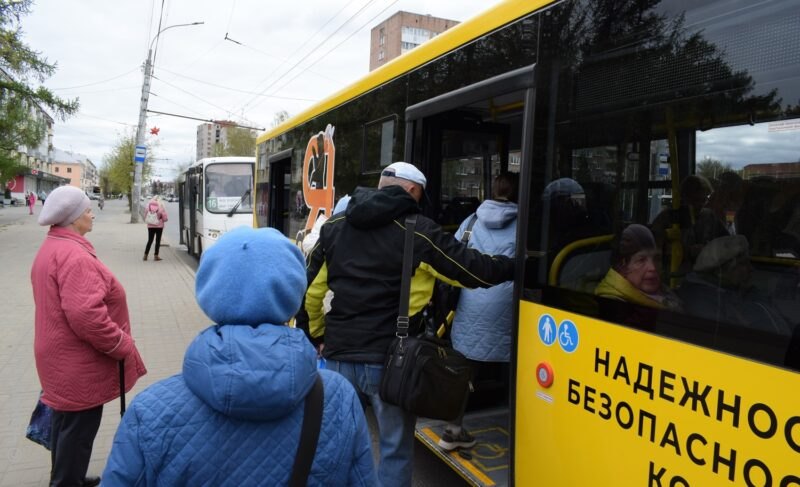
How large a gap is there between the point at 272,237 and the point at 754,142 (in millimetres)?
1586

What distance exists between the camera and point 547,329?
103 inches

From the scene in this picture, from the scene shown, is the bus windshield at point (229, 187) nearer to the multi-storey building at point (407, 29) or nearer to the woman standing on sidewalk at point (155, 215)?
the woman standing on sidewalk at point (155, 215)

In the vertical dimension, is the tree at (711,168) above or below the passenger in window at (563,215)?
above

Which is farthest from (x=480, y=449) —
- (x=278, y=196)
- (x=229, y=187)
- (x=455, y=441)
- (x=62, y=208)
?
(x=229, y=187)

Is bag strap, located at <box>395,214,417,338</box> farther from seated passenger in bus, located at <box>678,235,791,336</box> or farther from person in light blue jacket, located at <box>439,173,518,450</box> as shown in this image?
seated passenger in bus, located at <box>678,235,791,336</box>

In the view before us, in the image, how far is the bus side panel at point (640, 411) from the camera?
5.82 ft

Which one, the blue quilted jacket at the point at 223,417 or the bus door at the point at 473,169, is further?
Answer: the bus door at the point at 473,169

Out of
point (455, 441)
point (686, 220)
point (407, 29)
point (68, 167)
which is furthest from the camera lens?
point (68, 167)

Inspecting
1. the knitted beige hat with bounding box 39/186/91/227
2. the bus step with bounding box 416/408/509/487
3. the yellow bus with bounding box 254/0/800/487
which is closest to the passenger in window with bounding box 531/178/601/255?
the yellow bus with bounding box 254/0/800/487

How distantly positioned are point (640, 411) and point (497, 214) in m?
1.42

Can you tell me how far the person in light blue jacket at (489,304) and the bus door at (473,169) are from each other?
0.79 ft

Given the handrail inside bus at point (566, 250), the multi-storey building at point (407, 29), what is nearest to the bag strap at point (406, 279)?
the handrail inside bus at point (566, 250)

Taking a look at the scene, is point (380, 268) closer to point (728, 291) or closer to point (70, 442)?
point (728, 291)

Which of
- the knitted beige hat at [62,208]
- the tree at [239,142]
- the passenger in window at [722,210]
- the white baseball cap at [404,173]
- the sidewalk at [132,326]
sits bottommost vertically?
the sidewalk at [132,326]
